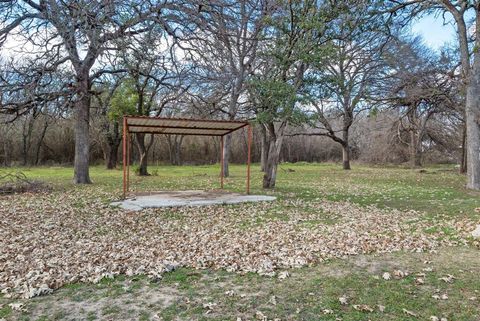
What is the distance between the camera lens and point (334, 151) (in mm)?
A: 38625

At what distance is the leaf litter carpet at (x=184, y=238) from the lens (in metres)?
4.16

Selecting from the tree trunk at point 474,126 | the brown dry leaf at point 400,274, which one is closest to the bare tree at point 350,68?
the tree trunk at point 474,126

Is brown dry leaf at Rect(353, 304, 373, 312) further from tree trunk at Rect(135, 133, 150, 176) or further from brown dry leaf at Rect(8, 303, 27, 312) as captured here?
tree trunk at Rect(135, 133, 150, 176)

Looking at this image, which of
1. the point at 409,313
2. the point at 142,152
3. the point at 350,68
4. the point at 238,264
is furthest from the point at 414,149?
the point at 409,313

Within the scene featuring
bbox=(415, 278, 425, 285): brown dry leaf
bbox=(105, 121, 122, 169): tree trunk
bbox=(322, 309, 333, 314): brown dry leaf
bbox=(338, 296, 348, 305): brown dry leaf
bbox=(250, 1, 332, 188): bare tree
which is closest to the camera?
bbox=(322, 309, 333, 314): brown dry leaf

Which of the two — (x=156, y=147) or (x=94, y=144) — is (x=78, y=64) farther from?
(x=156, y=147)

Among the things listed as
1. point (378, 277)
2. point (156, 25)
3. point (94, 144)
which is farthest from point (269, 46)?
point (94, 144)

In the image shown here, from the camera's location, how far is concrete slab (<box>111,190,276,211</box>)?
8469 millimetres

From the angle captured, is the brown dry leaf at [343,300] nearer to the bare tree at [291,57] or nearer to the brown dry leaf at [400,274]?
the brown dry leaf at [400,274]

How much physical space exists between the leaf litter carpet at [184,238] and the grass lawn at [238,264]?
0.06 feet

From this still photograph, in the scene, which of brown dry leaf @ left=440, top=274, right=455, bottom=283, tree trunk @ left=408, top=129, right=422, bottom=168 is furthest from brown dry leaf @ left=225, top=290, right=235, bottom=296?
tree trunk @ left=408, top=129, right=422, bottom=168

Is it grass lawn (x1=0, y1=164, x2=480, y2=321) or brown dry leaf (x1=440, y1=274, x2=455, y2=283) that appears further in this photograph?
brown dry leaf (x1=440, y1=274, x2=455, y2=283)

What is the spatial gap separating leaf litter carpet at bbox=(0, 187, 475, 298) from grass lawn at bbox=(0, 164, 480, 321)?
0.02 meters

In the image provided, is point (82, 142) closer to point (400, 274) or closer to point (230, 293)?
point (230, 293)
